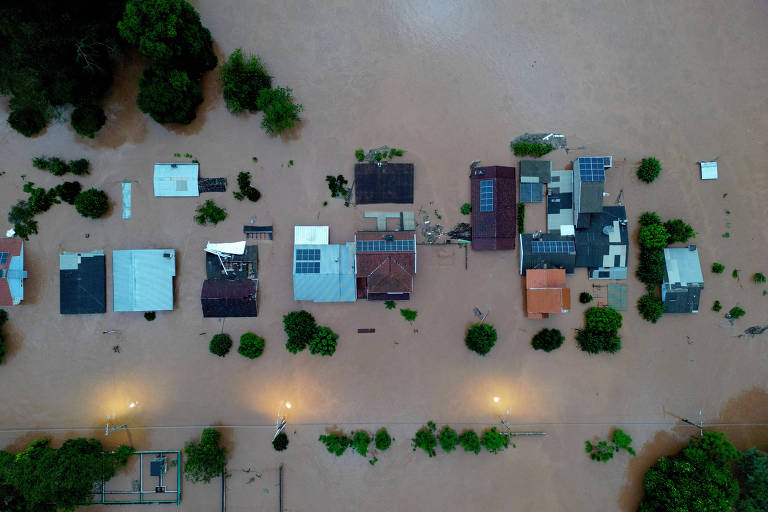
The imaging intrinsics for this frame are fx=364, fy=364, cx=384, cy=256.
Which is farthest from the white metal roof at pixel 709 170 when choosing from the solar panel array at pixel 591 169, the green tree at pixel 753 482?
→ the green tree at pixel 753 482

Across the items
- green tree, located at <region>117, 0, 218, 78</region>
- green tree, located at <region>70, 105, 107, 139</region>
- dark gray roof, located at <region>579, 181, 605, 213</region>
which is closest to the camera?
green tree, located at <region>117, 0, 218, 78</region>

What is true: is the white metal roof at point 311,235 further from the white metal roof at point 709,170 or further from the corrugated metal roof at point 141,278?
the white metal roof at point 709,170

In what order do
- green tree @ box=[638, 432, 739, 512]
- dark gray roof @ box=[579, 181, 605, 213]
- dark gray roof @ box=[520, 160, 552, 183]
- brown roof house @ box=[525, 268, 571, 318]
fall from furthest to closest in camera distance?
dark gray roof @ box=[520, 160, 552, 183], brown roof house @ box=[525, 268, 571, 318], dark gray roof @ box=[579, 181, 605, 213], green tree @ box=[638, 432, 739, 512]

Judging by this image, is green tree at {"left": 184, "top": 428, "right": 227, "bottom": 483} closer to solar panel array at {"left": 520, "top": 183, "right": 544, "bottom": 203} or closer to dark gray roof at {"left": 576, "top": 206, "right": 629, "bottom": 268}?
solar panel array at {"left": 520, "top": 183, "right": 544, "bottom": 203}

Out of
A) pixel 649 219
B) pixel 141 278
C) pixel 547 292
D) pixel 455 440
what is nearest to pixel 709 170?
pixel 649 219

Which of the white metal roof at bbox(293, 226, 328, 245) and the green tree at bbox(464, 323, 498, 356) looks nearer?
the green tree at bbox(464, 323, 498, 356)

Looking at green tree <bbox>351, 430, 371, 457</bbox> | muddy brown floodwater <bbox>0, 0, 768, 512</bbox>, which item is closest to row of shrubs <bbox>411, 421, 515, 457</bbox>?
muddy brown floodwater <bbox>0, 0, 768, 512</bbox>
